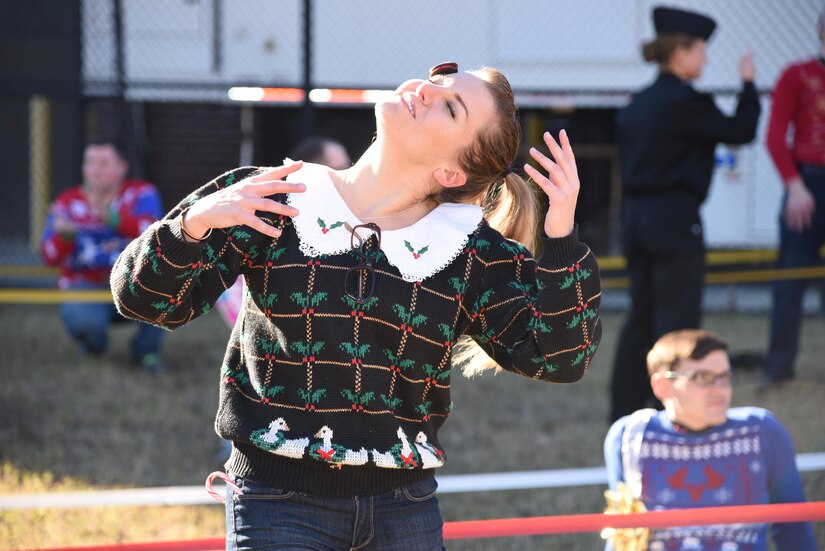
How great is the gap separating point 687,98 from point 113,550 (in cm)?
361

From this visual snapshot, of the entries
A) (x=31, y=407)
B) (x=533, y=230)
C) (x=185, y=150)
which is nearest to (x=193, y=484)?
(x=31, y=407)

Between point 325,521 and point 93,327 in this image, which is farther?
point 93,327

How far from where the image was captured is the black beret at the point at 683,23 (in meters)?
4.93

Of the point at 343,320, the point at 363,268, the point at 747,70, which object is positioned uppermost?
the point at 747,70

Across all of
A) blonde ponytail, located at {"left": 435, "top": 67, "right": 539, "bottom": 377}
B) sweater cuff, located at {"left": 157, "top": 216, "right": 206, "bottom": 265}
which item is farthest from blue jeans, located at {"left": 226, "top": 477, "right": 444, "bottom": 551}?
sweater cuff, located at {"left": 157, "top": 216, "right": 206, "bottom": 265}

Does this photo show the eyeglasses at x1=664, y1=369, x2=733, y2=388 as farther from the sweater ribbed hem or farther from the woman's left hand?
the sweater ribbed hem

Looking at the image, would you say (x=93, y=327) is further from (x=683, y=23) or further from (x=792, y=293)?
(x=792, y=293)

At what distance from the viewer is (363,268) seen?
2.12m

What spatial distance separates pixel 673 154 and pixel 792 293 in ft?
5.50

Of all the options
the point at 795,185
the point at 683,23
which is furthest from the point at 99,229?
the point at 795,185

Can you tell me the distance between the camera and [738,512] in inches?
94.8

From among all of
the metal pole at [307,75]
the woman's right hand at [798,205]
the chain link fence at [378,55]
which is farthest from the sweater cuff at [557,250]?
the chain link fence at [378,55]

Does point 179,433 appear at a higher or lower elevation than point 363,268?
lower

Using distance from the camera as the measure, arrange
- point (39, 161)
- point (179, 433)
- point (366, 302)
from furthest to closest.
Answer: point (39, 161), point (179, 433), point (366, 302)
